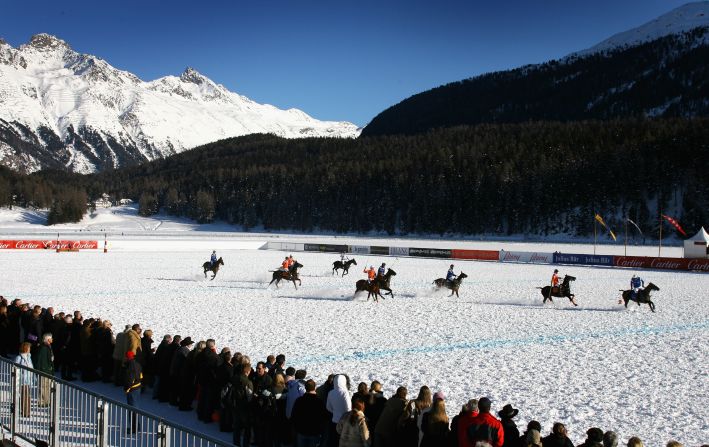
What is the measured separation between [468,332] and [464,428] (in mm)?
10902

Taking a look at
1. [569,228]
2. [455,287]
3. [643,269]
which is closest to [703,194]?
[569,228]

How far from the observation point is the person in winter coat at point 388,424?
7.15 m

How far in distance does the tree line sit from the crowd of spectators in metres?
85.4

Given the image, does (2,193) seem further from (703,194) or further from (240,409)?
(240,409)

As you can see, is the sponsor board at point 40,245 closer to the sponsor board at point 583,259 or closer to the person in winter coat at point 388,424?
the sponsor board at point 583,259

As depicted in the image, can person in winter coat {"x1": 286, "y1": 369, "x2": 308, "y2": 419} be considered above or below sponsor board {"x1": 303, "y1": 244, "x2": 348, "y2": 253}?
below

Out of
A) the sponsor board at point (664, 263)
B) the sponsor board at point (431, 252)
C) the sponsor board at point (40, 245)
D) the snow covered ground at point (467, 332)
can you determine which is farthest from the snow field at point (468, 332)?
the sponsor board at point (431, 252)

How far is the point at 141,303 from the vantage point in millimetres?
21953

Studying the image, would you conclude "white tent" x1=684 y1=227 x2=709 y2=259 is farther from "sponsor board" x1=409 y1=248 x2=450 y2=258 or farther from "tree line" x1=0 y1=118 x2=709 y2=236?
"tree line" x1=0 y1=118 x2=709 y2=236

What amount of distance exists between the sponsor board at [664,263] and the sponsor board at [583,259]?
92 cm

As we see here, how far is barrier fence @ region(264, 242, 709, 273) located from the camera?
43312 millimetres

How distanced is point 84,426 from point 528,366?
360 inches

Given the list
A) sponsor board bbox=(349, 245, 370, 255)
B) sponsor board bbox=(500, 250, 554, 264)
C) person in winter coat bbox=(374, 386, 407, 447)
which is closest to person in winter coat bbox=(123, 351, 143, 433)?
person in winter coat bbox=(374, 386, 407, 447)

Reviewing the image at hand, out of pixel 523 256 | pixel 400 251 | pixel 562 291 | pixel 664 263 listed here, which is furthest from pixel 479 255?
pixel 562 291
